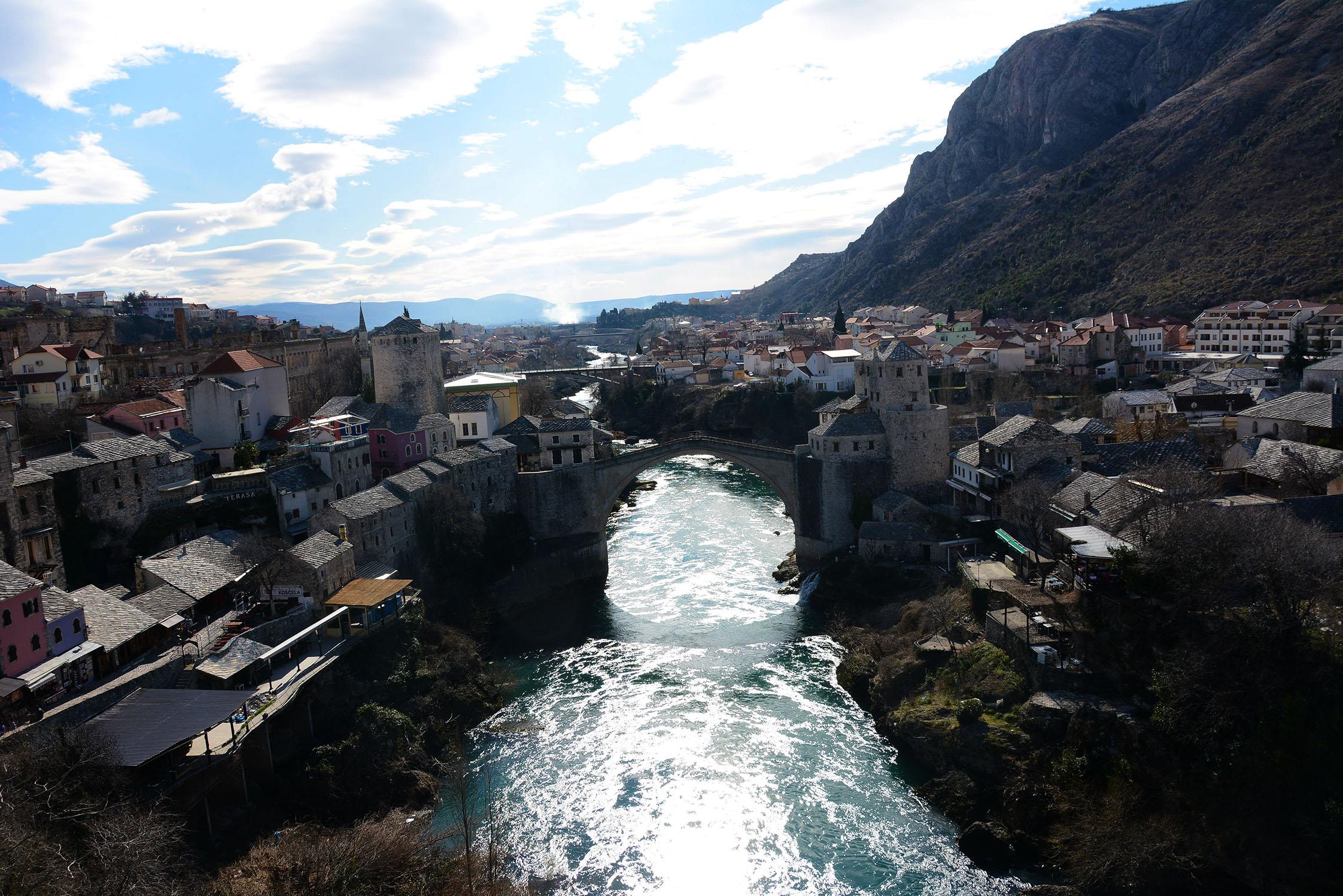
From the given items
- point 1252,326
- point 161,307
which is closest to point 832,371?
point 1252,326

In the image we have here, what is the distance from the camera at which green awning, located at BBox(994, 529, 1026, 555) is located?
28109 millimetres

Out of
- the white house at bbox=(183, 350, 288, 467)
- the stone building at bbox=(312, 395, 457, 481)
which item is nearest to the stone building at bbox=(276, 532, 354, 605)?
the stone building at bbox=(312, 395, 457, 481)

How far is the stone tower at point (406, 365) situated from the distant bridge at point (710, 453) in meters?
11.1

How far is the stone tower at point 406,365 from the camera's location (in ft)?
147

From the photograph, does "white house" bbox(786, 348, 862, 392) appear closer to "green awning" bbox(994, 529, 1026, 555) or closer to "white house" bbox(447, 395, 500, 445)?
"white house" bbox(447, 395, 500, 445)

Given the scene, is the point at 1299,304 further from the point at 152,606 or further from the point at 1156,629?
the point at 152,606

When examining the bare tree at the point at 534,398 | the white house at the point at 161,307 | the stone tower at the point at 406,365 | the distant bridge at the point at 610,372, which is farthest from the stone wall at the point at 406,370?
the white house at the point at 161,307

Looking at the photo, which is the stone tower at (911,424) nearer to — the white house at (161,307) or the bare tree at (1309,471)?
the bare tree at (1309,471)

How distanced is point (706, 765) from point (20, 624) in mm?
17076

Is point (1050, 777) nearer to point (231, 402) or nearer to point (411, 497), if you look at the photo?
point (411, 497)

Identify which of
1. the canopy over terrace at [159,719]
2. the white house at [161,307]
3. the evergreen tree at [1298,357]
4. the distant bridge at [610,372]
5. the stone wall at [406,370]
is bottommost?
the canopy over terrace at [159,719]

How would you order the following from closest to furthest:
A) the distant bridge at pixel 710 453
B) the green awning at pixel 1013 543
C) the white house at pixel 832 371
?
the green awning at pixel 1013 543
the distant bridge at pixel 710 453
the white house at pixel 832 371

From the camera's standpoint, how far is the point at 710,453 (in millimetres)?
42719

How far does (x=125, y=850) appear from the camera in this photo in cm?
1532
